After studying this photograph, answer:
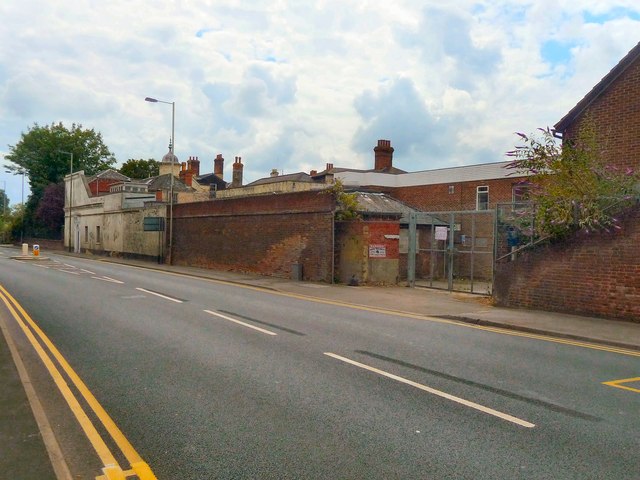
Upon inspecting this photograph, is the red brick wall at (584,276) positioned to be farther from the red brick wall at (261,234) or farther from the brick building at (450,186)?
the brick building at (450,186)

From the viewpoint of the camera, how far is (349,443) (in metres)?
5.05

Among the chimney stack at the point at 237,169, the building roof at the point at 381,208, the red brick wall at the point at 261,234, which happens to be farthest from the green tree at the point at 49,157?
the building roof at the point at 381,208

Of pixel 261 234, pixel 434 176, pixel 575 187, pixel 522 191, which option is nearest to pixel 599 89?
pixel 522 191

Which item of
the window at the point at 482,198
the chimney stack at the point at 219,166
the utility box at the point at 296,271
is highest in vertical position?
the chimney stack at the point at 219,166

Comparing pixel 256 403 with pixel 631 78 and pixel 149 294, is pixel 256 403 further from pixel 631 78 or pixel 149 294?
pixel 631 78

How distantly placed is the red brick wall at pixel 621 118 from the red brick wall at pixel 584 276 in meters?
4.90

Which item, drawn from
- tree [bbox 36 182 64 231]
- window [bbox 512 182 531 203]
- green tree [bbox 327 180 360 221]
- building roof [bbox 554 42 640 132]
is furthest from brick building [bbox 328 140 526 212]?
tree [bbox 36 182 64 231]

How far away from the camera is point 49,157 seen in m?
70.1

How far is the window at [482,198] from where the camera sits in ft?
104

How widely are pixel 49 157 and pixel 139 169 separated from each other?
1571 centimetres

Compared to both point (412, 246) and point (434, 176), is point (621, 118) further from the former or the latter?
point (434, 176)

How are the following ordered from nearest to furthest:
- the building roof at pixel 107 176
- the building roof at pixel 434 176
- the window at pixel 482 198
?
1. the building roof at pixel 434 176
2. the window at pixel 482 198
3. the building roof at pixel 107 176

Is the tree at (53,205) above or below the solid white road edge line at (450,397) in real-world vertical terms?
above

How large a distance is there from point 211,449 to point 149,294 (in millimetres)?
→ 13020
